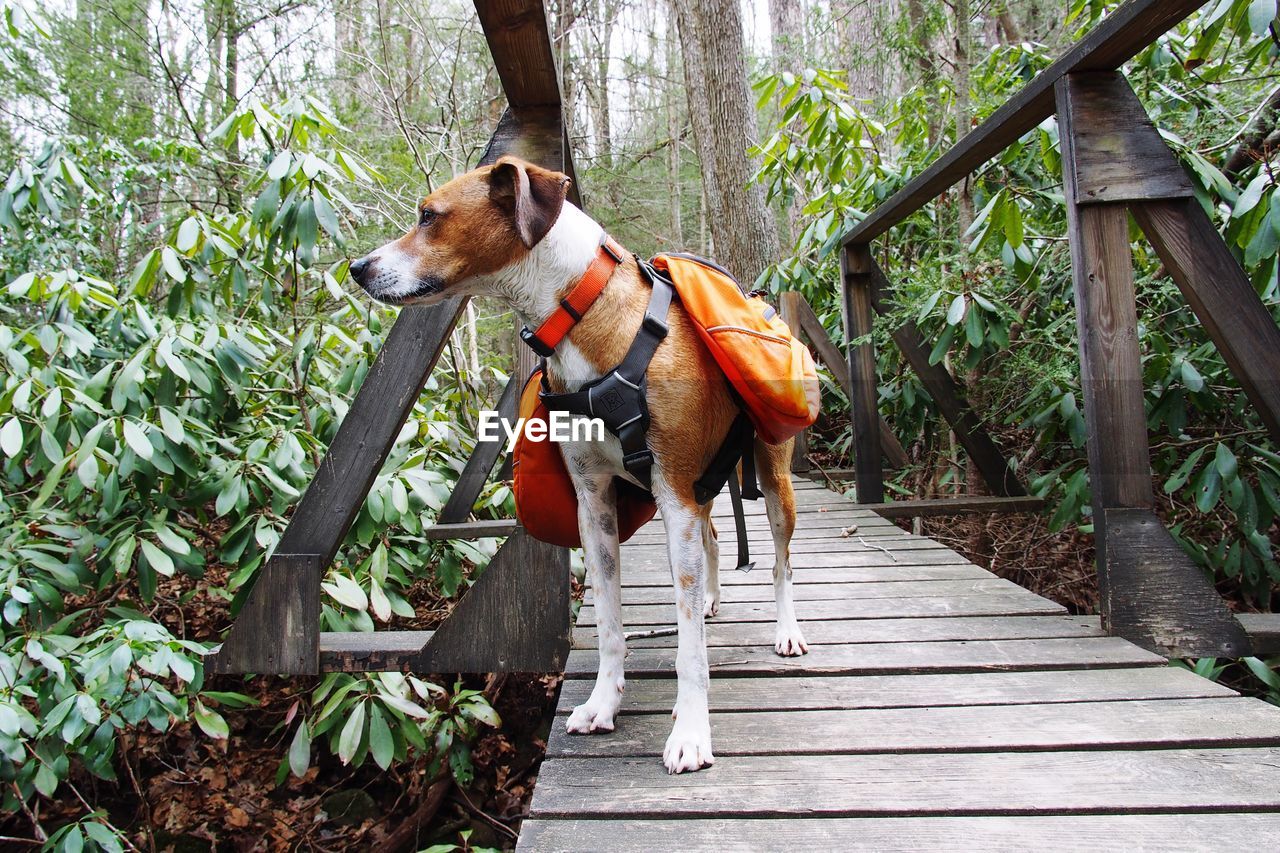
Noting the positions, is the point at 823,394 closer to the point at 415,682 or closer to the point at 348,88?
the point at 415,682

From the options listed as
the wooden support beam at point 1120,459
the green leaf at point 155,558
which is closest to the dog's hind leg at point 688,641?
the wooden support beam at point 1120,459

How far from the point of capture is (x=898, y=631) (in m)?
2.29

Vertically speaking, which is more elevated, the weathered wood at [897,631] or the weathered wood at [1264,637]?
the weathered wood at [1264,637]

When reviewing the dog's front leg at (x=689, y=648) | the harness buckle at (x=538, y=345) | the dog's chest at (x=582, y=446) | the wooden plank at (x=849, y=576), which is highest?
the harness buckle at (x=538, y=345)

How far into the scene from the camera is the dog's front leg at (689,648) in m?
1.54

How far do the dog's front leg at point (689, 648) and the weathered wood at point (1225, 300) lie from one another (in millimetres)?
1569

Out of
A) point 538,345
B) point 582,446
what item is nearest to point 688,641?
point 582,446

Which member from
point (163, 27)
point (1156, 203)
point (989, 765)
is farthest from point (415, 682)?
point (163, 27)

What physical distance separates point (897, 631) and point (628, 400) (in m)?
1.25

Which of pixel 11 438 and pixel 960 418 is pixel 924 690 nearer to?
pixel 960 418

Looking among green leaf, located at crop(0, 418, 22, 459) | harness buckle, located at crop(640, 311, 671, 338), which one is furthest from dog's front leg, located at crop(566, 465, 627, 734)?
green leaf, located at crop(0, 418, 22, 459)

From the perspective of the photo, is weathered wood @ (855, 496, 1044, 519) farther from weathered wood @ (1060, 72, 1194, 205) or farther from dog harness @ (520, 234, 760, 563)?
dog harness @ (520, 234, 760, 563)

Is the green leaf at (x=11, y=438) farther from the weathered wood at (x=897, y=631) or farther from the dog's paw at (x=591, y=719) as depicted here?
the dog's paw at (x=591, y=719)

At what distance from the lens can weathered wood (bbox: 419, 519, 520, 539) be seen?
12.3 ft
